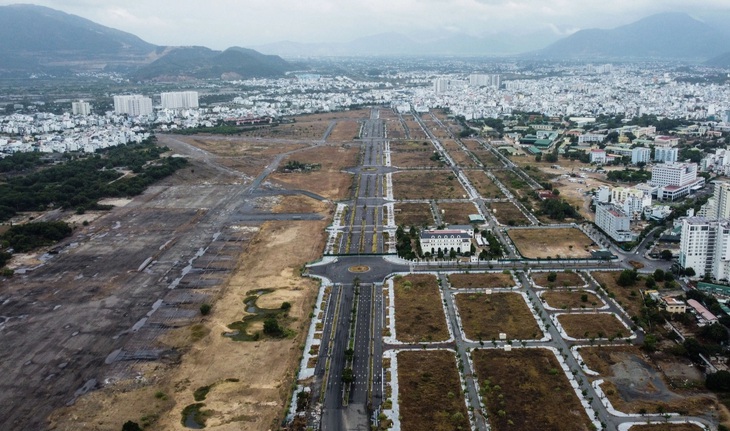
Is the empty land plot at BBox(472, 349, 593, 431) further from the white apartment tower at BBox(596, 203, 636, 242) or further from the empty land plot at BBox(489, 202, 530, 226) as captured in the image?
the empty land plot at BBox(489, 202, 530, 226)

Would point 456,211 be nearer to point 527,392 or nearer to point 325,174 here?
point 325,174

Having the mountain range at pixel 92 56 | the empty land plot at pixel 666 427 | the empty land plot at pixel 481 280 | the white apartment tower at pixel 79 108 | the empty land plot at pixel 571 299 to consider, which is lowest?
the empty land plot at pixel 666 427

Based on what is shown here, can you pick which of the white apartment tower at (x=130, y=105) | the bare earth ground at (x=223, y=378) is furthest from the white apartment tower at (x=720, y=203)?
the white apartment tower at (x=130, y=105)

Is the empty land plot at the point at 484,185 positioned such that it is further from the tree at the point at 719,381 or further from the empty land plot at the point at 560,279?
the tree at the point at 719,381

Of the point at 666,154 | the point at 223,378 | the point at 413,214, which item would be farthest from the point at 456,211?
the point at 666,154

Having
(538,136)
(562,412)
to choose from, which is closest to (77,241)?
(562,412)

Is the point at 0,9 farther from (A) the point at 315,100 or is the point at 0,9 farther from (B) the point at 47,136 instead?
(B) the point at 47,136
